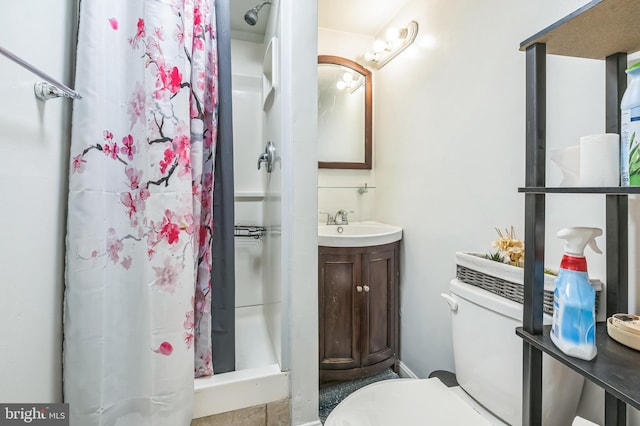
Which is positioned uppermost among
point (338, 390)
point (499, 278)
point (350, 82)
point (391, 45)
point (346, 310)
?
point (391, 45)

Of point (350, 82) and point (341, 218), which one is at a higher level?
point (350, 82)

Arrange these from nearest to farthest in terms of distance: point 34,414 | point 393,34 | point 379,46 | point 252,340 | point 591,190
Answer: point 591,190 < point 34,414 < point 252,340 < point 393,34 < point 379,46

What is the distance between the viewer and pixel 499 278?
94cm

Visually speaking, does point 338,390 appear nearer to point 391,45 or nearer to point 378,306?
point 378,306

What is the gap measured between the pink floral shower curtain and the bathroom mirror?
1.18 metres

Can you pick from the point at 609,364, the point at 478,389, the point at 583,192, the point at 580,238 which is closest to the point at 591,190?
the point at 583,192

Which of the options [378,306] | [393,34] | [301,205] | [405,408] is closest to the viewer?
[405,408]

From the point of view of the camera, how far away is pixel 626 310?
758 millimetres

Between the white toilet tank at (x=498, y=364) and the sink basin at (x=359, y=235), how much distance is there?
1.84 ft

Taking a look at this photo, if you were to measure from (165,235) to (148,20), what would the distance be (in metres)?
0.64

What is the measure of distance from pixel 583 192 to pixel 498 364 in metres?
0.58

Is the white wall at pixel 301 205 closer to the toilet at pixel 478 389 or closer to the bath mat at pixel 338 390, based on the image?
the toilet at pixel 478 389

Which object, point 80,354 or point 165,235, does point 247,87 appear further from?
point 80,354

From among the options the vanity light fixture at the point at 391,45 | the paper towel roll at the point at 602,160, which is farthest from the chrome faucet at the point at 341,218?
the paper towel roll at the point at 602,160
